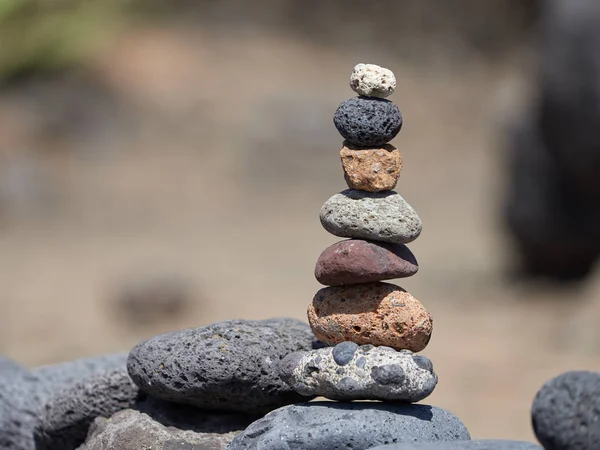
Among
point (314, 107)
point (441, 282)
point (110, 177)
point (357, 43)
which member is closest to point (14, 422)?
point (441, 282)

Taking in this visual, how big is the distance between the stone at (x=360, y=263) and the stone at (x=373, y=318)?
5 centimetres

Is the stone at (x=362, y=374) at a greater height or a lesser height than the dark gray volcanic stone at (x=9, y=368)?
lesser

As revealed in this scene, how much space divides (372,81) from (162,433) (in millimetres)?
1442

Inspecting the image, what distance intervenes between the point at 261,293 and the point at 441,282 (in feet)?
7.02

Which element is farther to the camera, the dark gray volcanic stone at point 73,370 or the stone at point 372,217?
the dark gray volcanic stone at point 73,370

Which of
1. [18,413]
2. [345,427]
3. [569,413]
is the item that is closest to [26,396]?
[18,413]

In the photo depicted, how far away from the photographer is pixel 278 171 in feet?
53.1

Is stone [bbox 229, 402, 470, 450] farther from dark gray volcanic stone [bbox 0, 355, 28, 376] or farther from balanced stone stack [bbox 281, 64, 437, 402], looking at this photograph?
dark gray volcanic stone [bbox 0, 355, 28, 376]

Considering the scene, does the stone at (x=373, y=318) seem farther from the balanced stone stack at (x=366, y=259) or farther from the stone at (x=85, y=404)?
the stone at (x=85, y=404)

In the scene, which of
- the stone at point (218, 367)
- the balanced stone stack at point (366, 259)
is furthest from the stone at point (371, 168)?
the stone at point (218, 367)

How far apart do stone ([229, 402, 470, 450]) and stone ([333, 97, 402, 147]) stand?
0.89 meters

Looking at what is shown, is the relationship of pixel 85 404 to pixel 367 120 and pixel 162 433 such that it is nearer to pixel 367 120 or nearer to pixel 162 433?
pixel 162 433

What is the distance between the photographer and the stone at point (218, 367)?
3377mm

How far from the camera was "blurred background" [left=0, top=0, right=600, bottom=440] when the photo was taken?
9.73m
